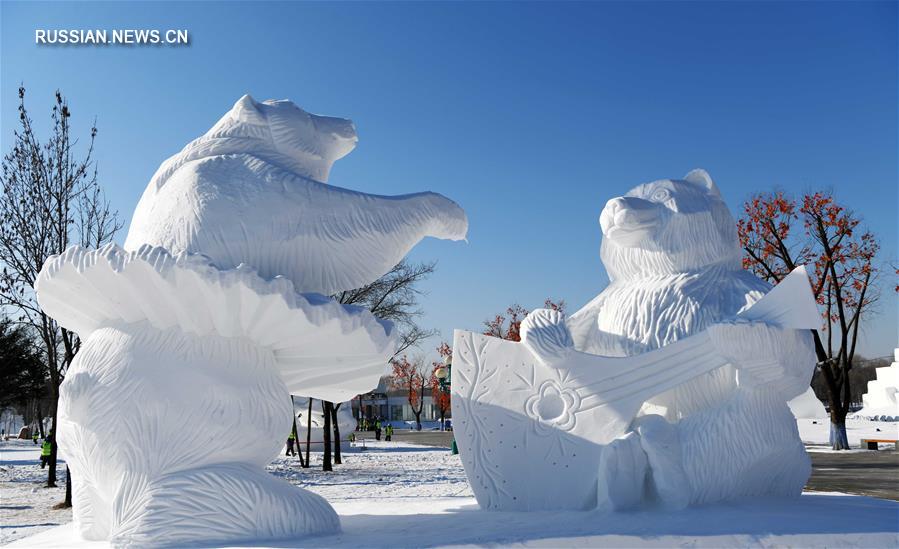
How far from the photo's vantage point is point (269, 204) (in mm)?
3711

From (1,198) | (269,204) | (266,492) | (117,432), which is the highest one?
(1,198)

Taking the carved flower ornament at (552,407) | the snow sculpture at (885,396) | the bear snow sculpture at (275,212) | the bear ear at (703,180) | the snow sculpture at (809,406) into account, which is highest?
the bear ear at (703,180)

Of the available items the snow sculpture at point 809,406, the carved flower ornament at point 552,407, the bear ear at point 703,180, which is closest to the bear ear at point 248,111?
the carved flower ornament at point 552,407

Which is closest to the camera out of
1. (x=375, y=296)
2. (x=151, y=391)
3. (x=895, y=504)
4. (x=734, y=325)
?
(x=151, y=391)

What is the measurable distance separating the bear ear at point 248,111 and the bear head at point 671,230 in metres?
2.32

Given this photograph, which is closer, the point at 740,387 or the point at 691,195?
the point at 740,387

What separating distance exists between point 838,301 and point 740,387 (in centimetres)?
1391

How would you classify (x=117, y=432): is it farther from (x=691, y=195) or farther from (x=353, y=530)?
(x=691, y=195)

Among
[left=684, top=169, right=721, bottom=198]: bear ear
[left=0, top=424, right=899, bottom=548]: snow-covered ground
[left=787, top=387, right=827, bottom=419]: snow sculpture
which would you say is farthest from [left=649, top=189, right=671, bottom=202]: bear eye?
[left=0, top=424, right=899, bottom=548]: snow-covered ground

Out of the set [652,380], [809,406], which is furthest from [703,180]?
[809,406]

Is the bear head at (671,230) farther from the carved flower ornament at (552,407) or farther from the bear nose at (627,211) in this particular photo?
the carved flower ornament at (552,407)

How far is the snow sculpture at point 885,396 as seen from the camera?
69.7ft

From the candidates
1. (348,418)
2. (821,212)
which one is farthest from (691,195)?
(348,418)

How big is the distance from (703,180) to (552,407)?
1989mm
